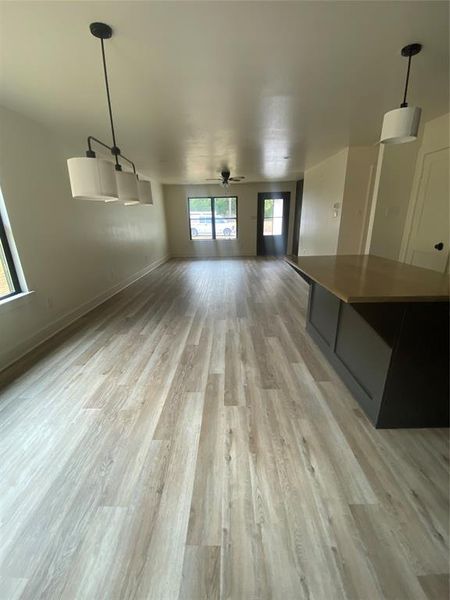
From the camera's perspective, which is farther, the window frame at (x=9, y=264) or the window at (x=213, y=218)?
the window at (x=213, y=218)

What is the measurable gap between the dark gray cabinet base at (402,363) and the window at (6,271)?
342 centimetres

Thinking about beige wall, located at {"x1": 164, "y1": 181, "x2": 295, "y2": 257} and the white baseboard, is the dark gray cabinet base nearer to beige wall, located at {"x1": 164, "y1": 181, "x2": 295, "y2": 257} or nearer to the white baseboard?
the white baseboard

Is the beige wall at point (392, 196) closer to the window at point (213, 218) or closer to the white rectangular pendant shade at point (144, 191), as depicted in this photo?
the white rectangular pendant shade at point (144, 191)

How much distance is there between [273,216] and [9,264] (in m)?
7.33

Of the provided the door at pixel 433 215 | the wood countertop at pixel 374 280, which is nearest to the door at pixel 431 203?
the door at pixel 433 215

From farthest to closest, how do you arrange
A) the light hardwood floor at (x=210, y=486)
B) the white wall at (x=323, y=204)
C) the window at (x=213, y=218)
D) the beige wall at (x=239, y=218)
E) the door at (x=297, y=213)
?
the window at (x=213, y=218) < the beige wall at (x=239, y=218) < the door at (x=297, y=213) < the white wall at (x=323, y=204) < the light hardwood floor at (x=210, y=486)

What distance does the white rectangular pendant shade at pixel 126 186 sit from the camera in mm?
2023

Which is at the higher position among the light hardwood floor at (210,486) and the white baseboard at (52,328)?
the white baseboard at (52,328)

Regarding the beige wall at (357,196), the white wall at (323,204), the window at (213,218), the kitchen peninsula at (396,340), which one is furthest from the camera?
the window at (213,218)

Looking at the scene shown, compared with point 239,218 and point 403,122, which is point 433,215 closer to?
point 403,122

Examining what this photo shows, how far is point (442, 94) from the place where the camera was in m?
2.46

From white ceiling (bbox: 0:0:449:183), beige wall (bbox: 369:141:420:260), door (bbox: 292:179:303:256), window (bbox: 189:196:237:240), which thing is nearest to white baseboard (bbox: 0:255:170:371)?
white ceiling (bbox: 0:0:449:183)

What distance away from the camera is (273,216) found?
27.2ft

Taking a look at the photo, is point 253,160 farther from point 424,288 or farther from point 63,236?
point 424,288
